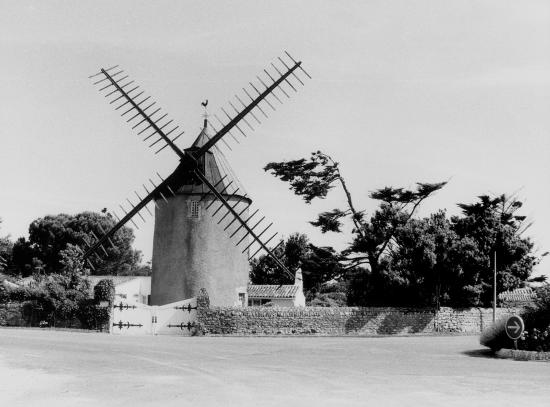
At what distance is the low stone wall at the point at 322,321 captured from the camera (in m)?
30.4

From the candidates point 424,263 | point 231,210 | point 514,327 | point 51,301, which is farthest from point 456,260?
point 51,301

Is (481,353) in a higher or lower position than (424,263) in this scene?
lower

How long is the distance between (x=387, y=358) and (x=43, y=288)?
21285 millimetres

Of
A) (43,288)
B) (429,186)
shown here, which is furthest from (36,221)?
(429,186)

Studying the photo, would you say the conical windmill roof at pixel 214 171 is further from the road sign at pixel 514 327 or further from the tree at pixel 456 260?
the road sign at pixel 514 327

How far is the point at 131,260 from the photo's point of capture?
87.8 m

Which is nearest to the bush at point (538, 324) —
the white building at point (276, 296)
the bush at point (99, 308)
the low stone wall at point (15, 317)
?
the bush at point (99, 308)

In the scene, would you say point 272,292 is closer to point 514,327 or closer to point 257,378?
point 514,327

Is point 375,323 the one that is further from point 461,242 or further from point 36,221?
point 36,221

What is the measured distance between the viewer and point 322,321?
3152 centimetres

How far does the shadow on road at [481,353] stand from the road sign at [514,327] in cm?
88

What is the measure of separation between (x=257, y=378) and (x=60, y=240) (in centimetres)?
7423

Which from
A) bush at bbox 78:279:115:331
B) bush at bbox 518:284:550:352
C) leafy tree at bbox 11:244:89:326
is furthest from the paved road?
leafy tree at bbox 11:244:89:326

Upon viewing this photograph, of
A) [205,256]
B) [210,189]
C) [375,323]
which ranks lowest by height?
[375,323]
